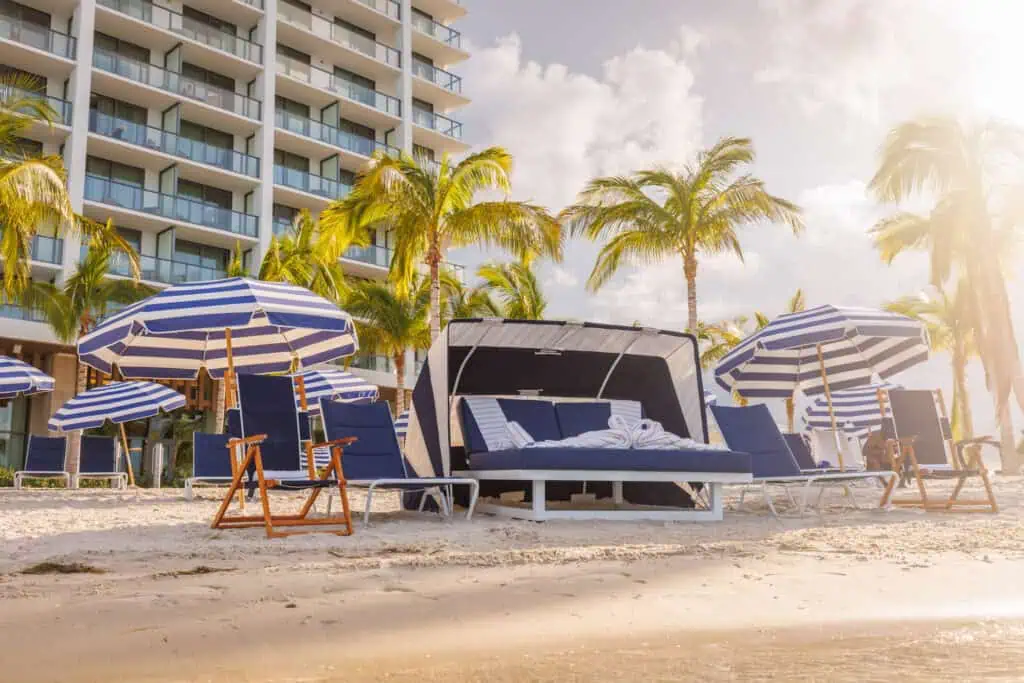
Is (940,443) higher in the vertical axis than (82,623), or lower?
higher

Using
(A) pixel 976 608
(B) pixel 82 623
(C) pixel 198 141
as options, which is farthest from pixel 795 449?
(C) pixel 198 141

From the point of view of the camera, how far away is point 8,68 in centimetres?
2773

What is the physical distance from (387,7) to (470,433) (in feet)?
108

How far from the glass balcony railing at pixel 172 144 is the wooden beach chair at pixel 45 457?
16.6 meters

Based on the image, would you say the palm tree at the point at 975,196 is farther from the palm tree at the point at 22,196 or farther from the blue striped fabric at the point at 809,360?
the palm tree at the point at 22,196

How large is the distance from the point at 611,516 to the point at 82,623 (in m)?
5.07

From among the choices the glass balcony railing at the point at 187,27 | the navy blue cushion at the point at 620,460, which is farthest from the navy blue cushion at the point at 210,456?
the glass balcony railing at the point at 187,27

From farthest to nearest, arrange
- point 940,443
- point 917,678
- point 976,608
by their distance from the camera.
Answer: point 940,443
point 976,608
point 917,678

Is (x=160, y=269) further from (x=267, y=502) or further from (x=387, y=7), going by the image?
(x=267, y=502)

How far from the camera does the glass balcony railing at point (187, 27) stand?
99.2 feet

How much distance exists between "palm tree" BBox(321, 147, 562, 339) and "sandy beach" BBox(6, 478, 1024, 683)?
12.8 meters

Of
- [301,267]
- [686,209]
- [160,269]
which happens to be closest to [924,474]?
[686,209]

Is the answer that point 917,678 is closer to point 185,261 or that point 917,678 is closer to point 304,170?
point 185,261

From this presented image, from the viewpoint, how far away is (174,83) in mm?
30812
